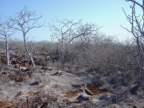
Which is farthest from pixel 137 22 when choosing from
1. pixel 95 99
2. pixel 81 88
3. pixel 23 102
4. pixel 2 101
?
pixel 2 101

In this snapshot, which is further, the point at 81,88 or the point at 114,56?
the point at 114,56

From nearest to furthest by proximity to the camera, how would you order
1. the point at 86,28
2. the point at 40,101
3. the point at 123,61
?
the point at 40,101
the point at 123,61
the point at 86,28

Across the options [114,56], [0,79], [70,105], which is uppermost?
[114,56]

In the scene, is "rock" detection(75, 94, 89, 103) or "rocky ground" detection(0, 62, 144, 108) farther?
"rock" detection(75, 94, 89, 103)

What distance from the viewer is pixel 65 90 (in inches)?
426

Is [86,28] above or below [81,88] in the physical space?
above

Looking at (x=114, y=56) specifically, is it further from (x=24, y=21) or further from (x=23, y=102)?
(x=23, y=102)

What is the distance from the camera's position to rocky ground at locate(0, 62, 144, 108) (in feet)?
28.8

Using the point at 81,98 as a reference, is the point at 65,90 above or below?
above

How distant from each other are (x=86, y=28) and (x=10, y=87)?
714 cm

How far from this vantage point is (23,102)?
8969 mm

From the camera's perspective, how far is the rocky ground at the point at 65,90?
877cm

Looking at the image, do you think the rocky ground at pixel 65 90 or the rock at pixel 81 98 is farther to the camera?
the rock at pixel 81 98

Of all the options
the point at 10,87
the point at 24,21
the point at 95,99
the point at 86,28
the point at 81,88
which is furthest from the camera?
the point at 86,28
